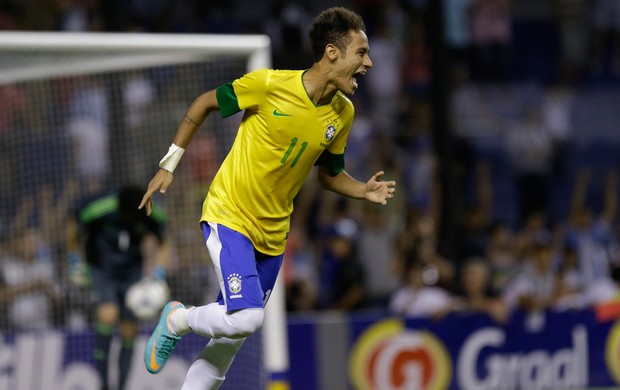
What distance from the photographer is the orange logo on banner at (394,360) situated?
11.9m

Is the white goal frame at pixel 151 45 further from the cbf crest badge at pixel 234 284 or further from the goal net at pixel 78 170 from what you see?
the cbf crest badge at pixel 234 284

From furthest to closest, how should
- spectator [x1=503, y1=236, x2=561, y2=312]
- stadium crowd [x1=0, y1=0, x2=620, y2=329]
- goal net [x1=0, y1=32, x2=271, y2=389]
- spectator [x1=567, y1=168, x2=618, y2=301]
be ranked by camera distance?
spectator [x1=567, y1=168, x2=618, y2=301]
spectator [x1=503, y1=236, x2=561, y2=312]
stadium crowd [x1=0, y1=0, x2=620, y2=329]
goal net [x1=0, y1=32, x2=271, y2=389]

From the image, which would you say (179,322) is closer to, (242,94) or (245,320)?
(245,320)

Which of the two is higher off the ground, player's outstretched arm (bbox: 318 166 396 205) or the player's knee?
player's outstretched arm (bbox: 318 166 396 205)

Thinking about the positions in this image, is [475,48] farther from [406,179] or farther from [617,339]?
[617,339]

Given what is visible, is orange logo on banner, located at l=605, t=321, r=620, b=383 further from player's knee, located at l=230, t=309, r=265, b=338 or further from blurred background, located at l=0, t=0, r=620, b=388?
player's knee, located at l=230, t=309, r=265, b=338

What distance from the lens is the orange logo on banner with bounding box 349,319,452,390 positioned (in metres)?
11.9

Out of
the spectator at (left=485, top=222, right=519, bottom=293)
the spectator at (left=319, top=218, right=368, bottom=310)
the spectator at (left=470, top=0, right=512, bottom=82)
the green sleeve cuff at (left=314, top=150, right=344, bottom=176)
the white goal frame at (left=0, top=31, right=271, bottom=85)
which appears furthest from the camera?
the spectator at (left=470, top=0, right=512, bottom=82)

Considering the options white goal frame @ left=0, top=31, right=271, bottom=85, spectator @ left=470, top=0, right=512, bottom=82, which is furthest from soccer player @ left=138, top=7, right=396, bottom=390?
spectator @ left=470, top=0, right=512, bottom=82

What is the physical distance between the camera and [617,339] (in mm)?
12672

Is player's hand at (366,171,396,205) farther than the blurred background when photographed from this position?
No

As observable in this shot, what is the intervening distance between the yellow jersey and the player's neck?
3cm

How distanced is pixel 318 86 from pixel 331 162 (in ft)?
1.86

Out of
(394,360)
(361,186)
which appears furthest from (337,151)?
(394,360)
